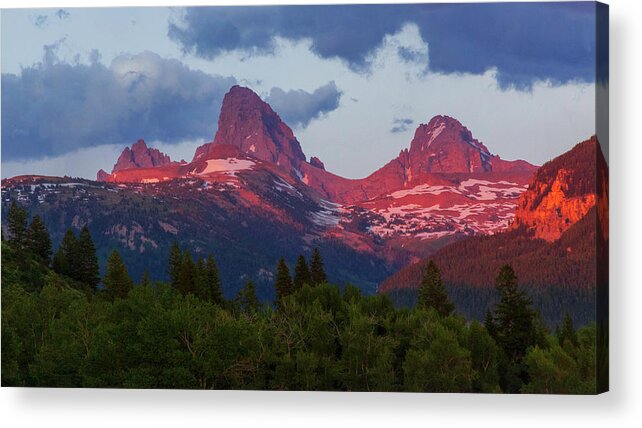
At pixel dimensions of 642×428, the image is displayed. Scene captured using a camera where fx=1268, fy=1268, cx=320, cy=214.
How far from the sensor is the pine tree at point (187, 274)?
2467cm

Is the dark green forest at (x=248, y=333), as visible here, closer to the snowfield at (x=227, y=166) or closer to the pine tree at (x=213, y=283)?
the pine tree at (x=213, y=283)

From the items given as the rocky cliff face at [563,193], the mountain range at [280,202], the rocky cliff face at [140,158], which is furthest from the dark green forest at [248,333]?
the rocky cliff face at [140,158]

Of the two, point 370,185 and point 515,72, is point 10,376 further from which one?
point 515,72

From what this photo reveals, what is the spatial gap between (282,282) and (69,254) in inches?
169

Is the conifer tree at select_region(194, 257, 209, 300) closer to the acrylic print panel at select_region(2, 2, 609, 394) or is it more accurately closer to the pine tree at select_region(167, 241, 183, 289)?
the acrylic print panel at select_region(2, 2, 609, 394)

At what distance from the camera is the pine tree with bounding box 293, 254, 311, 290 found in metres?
24.5

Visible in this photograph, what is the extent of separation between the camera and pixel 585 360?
2242 cm

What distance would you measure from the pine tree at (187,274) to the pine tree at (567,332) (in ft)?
23.3

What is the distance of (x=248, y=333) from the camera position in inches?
954

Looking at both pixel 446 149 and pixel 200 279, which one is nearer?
pixel 446 149

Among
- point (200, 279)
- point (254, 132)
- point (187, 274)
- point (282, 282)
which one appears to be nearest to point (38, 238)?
point (187, 274)

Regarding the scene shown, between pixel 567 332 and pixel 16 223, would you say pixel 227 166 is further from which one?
pixel 567 332

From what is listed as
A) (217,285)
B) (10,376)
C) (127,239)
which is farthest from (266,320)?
(10,376)

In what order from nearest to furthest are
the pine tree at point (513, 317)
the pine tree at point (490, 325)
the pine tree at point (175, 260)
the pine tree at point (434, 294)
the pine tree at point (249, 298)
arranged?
the pine tree at point (513, 317), the pine tree at point (490, 325), the pine tree at point (434, 294), the pine tree at point (249, 298), the pine tree at point (175, 260)
